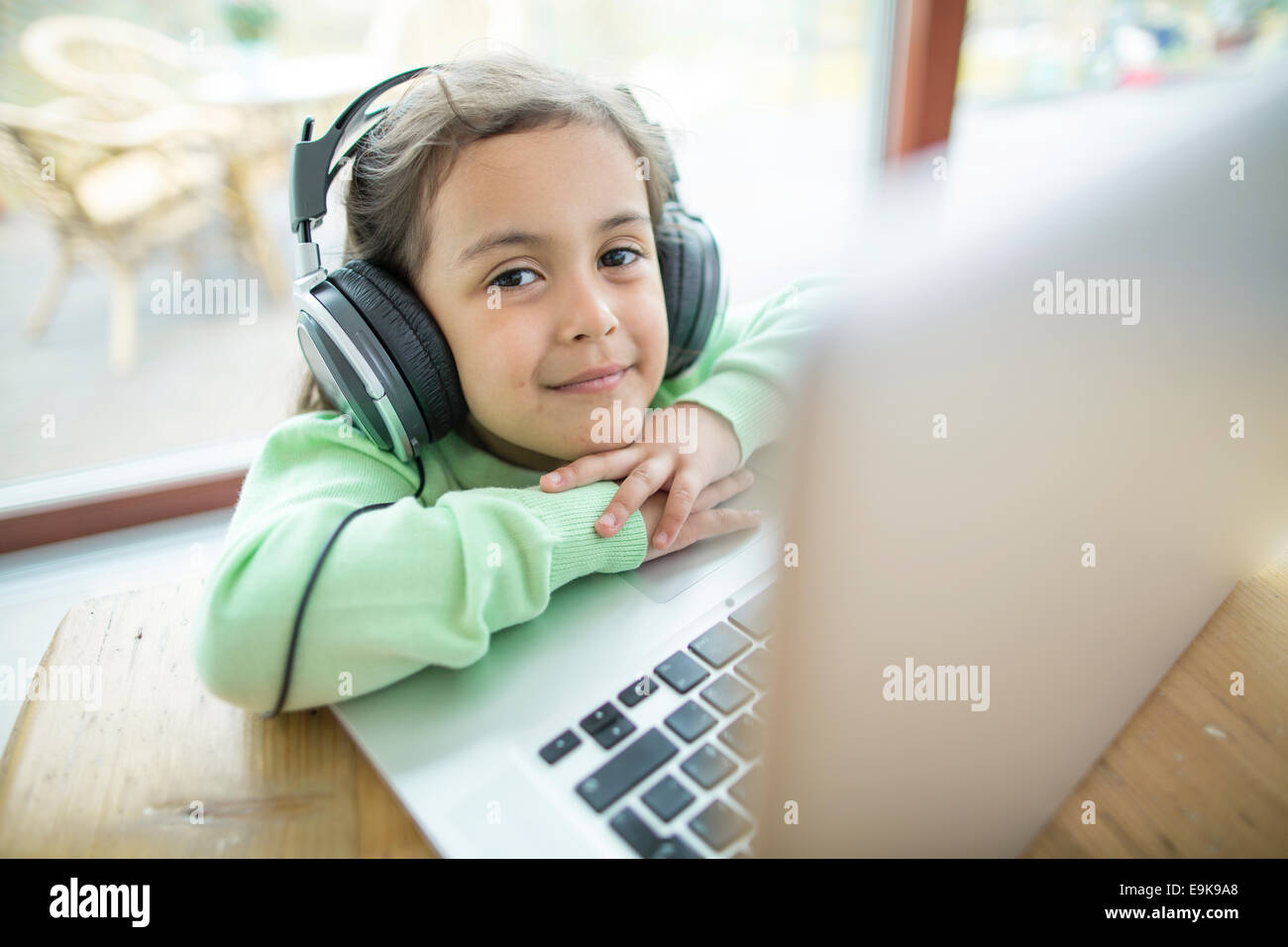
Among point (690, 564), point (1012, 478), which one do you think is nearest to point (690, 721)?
point (690, 564)

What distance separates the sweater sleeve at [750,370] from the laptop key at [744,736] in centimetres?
29

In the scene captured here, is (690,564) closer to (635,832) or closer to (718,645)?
(718,645)

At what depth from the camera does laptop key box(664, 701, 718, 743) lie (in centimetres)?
51

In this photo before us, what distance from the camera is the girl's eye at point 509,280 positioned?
75cm

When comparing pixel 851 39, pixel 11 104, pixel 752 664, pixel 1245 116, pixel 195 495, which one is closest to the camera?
pixel 1245 116

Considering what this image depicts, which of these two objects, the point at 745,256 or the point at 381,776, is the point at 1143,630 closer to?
the point at 381,776

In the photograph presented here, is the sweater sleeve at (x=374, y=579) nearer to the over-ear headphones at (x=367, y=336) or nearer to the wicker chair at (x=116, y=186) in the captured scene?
the over-ear headphones at (x=367, y=336)

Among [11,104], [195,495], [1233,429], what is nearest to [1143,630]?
[1233,429]

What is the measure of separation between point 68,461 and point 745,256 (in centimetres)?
118

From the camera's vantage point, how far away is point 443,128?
74cm

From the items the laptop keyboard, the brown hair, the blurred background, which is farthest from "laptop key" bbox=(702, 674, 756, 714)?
the blurred background

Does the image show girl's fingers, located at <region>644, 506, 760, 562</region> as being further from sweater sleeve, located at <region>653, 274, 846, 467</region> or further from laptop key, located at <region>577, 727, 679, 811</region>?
laptop key, located at <region>577, 727, 679, 811</region>

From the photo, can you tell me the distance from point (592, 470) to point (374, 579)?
223 mm
